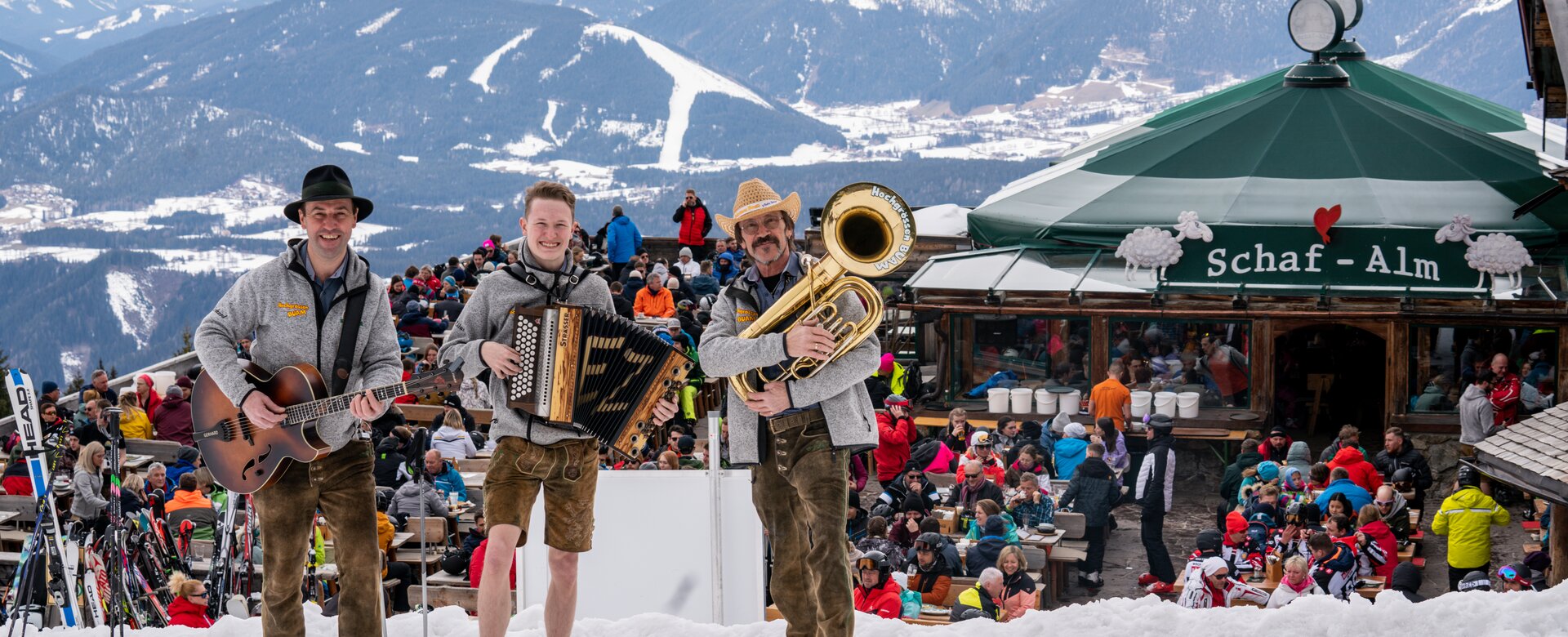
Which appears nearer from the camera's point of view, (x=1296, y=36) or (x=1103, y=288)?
(x=1103, y=288)

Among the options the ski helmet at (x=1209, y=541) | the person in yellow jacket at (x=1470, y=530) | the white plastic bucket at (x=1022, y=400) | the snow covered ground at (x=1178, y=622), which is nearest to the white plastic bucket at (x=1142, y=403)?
the white plastic bucket at (x=1022, y=400)

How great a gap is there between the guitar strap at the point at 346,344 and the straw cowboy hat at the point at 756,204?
134cm

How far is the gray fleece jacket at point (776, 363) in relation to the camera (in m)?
6.23

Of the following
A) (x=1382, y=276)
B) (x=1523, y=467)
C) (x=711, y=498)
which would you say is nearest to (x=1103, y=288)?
(x=1382, y=276)

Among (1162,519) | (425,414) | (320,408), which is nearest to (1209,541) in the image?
(1162,519)

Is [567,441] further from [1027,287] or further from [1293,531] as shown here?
[1027,287]

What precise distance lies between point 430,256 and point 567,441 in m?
184

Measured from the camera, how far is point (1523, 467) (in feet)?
34.6

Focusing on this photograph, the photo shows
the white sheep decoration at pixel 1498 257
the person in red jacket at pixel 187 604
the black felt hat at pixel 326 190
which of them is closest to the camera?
the black felt hat at pixel 326 190

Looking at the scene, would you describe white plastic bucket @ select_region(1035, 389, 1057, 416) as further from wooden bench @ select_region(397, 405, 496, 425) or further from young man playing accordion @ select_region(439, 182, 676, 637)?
young man playing accordion @ select_region(439, 182, 676, 637)

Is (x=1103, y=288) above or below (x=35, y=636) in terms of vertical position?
above

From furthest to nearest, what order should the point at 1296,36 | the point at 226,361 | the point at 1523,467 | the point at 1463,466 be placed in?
the point at 1296,36 < the point at 1463,466 < the point at 1523,467 < the point at 226,361

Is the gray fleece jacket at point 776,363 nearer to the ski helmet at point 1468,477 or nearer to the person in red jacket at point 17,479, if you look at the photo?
the ski helmet at point 1468,477

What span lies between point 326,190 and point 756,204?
60.6 inches
